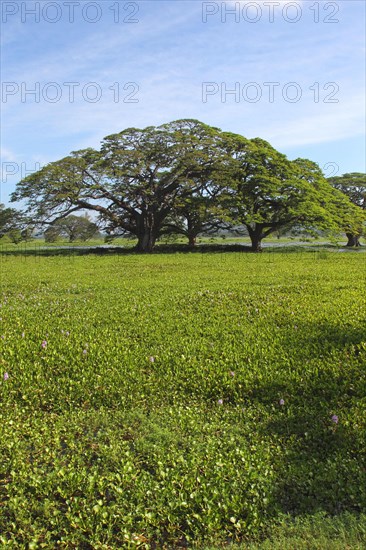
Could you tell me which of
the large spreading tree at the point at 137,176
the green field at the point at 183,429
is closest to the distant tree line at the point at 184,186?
the large spreading tree at the point at 137,176

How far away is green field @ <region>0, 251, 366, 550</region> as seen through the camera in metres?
2.75

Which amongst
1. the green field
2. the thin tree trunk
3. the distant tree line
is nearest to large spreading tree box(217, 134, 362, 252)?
the distant tree line

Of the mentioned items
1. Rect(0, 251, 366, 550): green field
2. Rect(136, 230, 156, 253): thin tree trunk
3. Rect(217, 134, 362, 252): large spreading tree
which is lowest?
Rect(0, 251, 366, 550): green field

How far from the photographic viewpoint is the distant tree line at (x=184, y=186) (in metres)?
28.1

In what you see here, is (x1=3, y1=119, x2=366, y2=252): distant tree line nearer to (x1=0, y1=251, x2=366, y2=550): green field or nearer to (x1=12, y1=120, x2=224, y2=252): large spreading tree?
(x1=12, y1=120, x2=224, y2=252): large spreading tree

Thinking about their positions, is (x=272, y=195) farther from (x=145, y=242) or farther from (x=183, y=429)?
(x=183, y=429)

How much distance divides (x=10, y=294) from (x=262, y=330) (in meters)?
6.17

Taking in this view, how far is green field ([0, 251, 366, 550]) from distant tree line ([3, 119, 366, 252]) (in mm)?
22008

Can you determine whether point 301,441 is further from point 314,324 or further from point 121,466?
point 314,324

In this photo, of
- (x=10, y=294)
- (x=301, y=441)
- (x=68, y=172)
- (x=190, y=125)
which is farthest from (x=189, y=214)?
(x=301, y=441)

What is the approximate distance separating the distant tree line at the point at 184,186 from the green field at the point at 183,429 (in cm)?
2201

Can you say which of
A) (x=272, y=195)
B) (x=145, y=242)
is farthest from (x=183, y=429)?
(x=145, y=242)

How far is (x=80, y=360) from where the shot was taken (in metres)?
5.24

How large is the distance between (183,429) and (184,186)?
2783 centimetres
